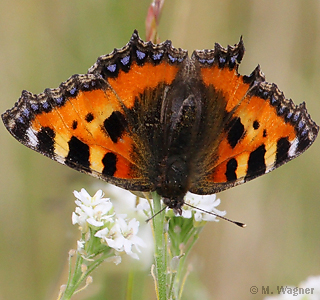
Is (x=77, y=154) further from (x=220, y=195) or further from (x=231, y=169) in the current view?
(x=220, y=195)

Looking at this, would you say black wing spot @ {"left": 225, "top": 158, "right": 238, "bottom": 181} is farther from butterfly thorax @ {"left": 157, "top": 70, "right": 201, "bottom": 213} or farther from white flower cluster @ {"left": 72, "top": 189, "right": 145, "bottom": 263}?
white flower cluster @ {"left": 72, "top": 189, "right": 145, "bottom": 263}

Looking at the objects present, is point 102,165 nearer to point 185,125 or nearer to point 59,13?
point 185,125

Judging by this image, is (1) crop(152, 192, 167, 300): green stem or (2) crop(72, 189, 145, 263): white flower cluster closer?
(1) crop(152, 192, 167, 300): green stem

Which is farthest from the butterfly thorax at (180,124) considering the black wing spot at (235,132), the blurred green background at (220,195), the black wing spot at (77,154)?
the blurred green background at (220,195)

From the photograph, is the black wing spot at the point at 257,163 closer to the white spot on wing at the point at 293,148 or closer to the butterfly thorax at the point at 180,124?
the white spot on wing at the point at 293,148

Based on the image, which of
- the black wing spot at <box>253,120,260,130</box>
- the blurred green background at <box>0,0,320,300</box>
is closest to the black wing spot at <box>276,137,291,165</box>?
the black wing spot at <box>253,120,260,130</box>

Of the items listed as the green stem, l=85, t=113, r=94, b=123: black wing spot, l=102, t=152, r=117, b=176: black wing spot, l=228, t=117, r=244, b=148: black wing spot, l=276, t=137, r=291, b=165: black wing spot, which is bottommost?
the green stem

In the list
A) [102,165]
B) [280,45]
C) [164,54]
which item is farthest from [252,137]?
[280,45]
